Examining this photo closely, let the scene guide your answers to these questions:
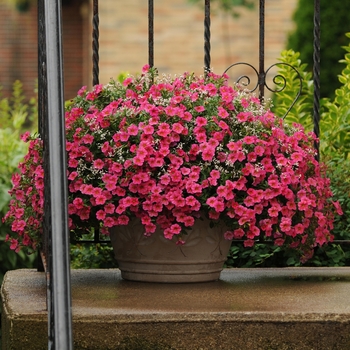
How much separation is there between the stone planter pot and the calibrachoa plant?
49 mm

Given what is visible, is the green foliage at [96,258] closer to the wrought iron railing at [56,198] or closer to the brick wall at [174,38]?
the wrought iron railing at [56,198]

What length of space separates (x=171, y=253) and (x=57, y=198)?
2.82 ft

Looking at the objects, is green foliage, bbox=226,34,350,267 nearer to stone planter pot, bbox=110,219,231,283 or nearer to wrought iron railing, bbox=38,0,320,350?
stone planter pot, bbox=110,219,231,283

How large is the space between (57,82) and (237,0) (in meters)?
7.68

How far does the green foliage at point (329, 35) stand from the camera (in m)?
7.33

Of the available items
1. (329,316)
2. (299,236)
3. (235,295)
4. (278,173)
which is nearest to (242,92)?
(278,173)

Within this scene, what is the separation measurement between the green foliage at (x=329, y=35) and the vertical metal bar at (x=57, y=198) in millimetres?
5592

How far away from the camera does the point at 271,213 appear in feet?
8.14

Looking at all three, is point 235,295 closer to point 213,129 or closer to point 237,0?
point 213,129

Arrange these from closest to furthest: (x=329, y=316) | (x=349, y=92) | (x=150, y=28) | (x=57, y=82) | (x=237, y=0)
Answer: (x=57, y=82) < (x=329, y=316) < (x=150, y=28) < (x=349, y=92) < (x=237, y=0)

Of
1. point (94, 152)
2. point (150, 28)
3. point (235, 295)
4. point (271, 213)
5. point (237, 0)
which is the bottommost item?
point (235, 295)

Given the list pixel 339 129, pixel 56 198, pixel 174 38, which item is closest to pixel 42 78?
pixel 56 198

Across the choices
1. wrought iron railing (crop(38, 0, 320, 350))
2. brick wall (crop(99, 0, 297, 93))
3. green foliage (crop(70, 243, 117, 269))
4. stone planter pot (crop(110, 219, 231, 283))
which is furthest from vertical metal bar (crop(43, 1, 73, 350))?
brick wall (crop(99, 0, 297, 93))

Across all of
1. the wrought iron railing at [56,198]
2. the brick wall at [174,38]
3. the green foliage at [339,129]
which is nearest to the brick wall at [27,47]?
the brick wall at [174,38]
